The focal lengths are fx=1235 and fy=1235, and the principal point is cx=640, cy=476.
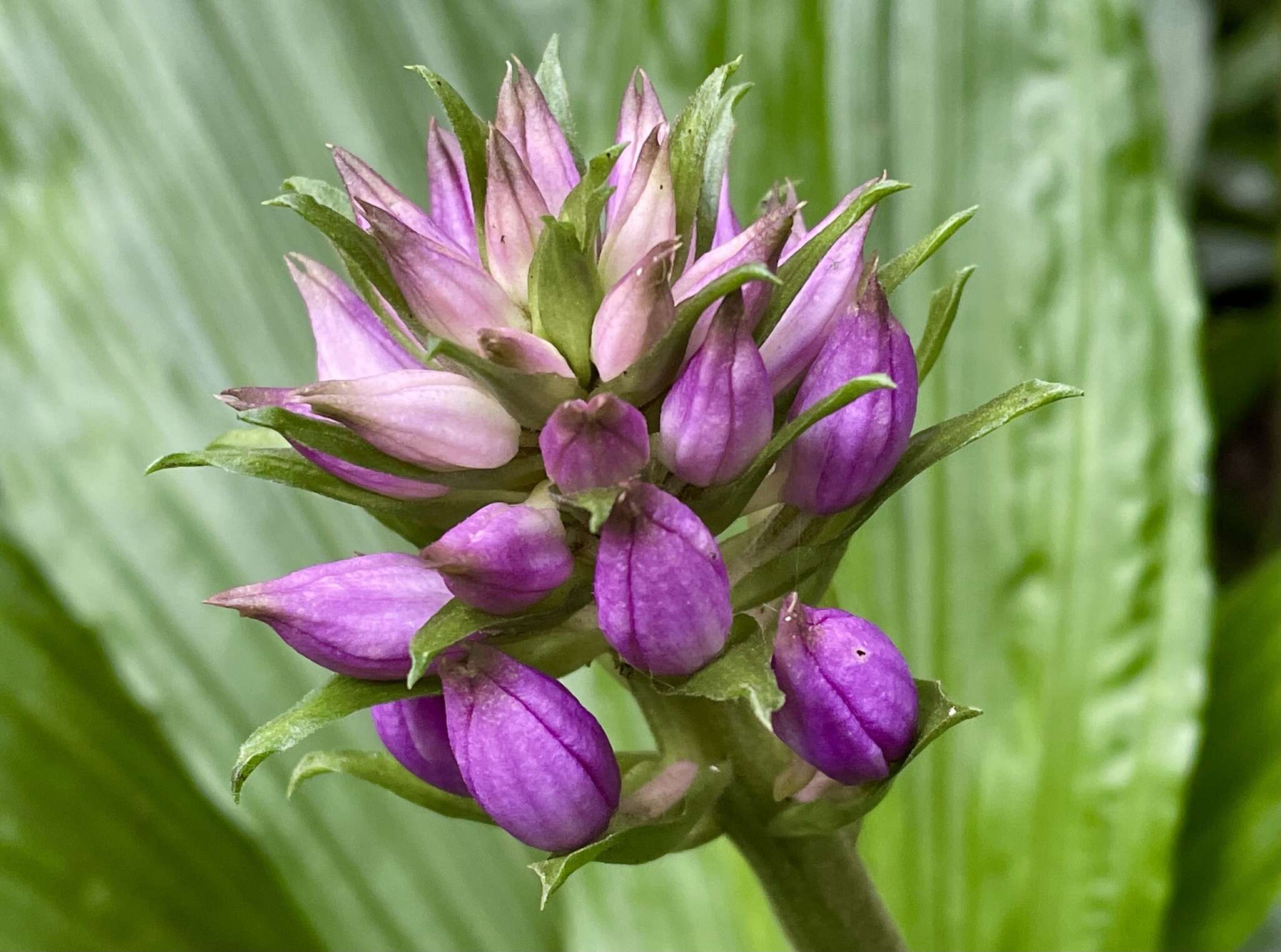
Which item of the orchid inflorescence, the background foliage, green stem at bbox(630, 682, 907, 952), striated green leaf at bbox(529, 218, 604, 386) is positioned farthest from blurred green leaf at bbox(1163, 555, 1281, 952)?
striated green leaf at bbox(529, 218, 604, 386)

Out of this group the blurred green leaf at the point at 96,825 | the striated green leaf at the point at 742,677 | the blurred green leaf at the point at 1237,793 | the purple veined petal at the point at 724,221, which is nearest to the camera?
the striated green leaf at the point at 742,677

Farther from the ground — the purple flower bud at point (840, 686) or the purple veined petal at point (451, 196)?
the purple veined petal at point (451, 196)

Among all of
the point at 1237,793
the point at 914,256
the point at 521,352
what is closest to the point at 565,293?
the point at 521,352

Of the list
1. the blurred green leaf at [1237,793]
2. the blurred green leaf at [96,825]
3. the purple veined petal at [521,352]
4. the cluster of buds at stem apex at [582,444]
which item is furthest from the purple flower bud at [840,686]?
the blurred green leaf at [96,825]

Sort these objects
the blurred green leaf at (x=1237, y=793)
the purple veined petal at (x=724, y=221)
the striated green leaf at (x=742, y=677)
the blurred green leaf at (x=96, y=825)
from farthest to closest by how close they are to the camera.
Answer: the blurred green leaf at (x=96, y=825), the blurred green leaf at (x=1237, y=793), the purple veined petal at (x=724, y=221), the striated green leaf at (x=742, y=677)

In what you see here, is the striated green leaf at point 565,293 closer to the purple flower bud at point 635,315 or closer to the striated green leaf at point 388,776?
the purple flower bud at point 635,315

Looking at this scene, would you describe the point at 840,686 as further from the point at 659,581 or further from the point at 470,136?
the point at 470,136
